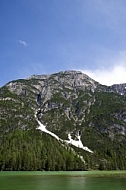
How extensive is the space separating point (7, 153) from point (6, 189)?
474ft

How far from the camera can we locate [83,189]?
4384 cm

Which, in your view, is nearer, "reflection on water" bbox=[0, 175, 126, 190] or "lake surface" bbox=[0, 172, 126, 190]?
"reflection on water" bbox=[0, 175, 126, 190]

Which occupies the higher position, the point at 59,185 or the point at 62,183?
the point at 62,183

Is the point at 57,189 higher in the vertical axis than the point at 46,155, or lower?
lower

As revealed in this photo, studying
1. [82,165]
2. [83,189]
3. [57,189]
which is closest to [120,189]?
[83,189]

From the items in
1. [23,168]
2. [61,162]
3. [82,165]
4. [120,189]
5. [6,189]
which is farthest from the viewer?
[82,165]

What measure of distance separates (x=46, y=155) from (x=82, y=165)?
26576 millimetres

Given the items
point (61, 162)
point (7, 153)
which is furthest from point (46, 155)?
point (7, 153)

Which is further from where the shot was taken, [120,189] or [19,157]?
[19,157]

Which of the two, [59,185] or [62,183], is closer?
[59,185]

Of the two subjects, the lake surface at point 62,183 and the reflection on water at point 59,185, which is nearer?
the reflection on water at point 59,185

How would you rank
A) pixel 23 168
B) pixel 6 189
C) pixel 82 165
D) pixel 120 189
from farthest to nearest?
pixel 82 165 < pixel 23 168 < pixel 120 189 < pixel 6 189

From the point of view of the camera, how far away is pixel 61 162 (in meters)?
178

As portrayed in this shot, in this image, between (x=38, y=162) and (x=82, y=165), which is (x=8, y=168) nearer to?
(x=38, y=162)
